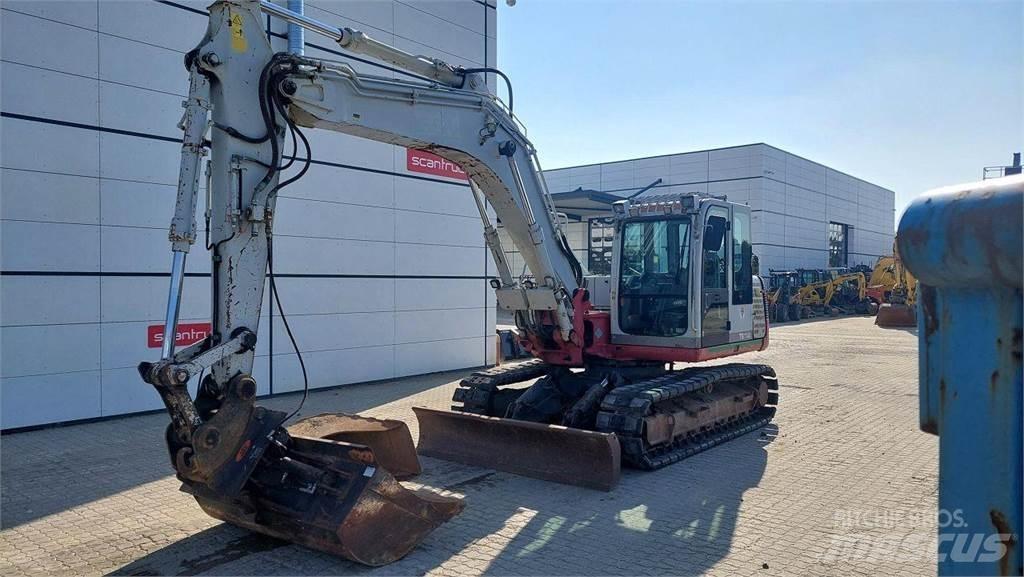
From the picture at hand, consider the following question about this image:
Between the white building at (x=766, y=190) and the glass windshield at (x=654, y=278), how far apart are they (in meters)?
20.0

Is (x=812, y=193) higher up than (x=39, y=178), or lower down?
higher up

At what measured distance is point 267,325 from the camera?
11875mm

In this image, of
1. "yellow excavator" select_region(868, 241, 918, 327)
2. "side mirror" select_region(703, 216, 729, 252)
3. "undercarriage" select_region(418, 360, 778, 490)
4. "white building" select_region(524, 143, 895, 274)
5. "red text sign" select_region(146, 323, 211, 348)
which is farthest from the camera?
"white building" select_region(524, 143, 895, 274)

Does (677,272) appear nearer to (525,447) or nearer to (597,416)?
(597,416)

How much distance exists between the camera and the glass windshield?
8.70 meters

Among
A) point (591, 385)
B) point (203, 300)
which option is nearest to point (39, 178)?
point (203, 300)

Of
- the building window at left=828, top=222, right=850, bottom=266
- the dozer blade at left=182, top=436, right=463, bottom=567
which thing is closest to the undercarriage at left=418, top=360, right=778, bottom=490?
the dozer blade at left=182, top=436, right=463, bottom=567

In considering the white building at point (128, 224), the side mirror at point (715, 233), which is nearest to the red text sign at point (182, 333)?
the white building at point (128, 224)

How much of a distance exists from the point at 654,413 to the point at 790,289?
26391 mm

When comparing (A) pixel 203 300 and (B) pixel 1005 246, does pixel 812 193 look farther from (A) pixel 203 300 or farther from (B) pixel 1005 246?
(B) pixel 1005 246

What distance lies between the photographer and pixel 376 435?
679 cm

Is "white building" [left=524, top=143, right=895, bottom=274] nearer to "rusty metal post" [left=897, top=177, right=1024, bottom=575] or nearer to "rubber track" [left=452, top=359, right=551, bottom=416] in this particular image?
"rubber track" [left=452, top=359, right=551, bottom=416]

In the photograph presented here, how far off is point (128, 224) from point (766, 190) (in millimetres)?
31069

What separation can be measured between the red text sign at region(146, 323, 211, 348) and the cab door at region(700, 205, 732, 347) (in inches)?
266
